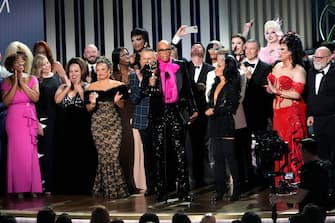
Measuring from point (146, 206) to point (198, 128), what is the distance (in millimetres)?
1385

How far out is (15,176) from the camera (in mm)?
9219

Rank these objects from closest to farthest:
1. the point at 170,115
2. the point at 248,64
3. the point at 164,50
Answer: the point at 164,50 → the point at 170,115 → the point at 248,64

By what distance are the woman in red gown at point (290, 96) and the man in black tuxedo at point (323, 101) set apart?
12 cm

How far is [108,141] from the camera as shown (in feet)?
29.0

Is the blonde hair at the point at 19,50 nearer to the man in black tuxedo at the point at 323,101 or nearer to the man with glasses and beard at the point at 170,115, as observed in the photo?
the man with glasses and beard at the point at 170,115

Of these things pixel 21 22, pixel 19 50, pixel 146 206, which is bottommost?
pixel 146 206

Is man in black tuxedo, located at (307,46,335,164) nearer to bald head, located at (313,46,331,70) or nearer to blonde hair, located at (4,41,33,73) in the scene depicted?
bald head, located at (313,46,331,70)

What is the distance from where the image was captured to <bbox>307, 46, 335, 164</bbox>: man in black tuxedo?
8273mm

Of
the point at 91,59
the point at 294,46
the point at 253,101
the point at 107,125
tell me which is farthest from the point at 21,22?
the point at 294,46

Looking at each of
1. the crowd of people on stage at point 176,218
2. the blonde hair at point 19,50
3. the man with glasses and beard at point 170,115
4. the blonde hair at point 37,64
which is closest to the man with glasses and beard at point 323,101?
the man with glasses and beard at point 170,115

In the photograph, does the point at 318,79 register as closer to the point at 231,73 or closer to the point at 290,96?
the point at 290,96

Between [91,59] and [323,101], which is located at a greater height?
[91,59]

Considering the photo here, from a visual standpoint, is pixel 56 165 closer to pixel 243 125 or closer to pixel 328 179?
pixel 243 125

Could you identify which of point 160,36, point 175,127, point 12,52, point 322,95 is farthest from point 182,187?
point 160,36
